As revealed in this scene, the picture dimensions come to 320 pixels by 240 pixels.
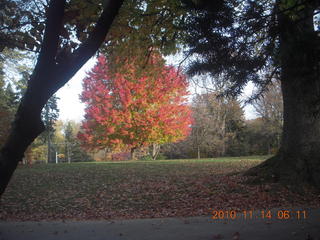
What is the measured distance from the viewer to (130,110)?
19.8 m

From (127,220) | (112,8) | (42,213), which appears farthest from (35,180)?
(112,8)

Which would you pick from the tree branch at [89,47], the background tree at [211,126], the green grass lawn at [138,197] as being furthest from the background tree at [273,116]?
the tree branch at [89,47]

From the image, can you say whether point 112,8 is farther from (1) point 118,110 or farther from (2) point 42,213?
(1) point 118,110

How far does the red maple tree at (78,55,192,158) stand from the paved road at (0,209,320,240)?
13101 millimetres

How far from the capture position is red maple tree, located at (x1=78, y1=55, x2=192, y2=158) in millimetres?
19641

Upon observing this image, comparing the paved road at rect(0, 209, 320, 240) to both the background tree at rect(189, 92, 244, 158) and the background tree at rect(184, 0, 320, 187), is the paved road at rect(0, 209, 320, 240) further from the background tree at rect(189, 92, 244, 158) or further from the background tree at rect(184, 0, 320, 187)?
the background tree at rect(189, 92, 244, 158)

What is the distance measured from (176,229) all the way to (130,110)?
14.6m

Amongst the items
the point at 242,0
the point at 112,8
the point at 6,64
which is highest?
the point at 6,64

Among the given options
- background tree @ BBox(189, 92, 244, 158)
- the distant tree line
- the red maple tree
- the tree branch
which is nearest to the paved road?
the tree branch

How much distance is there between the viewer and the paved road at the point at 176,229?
5.05 meters

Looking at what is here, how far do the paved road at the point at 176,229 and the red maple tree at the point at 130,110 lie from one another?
516 inches

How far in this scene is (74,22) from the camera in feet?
22.8

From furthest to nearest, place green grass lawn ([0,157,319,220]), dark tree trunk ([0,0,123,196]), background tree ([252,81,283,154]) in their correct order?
1. background tree ([252,81,283,154])
2. green grass lawn ([0,157,319,220])
3. dark tree trunk ([0,0,123,196])

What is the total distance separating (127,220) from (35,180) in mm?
6518
